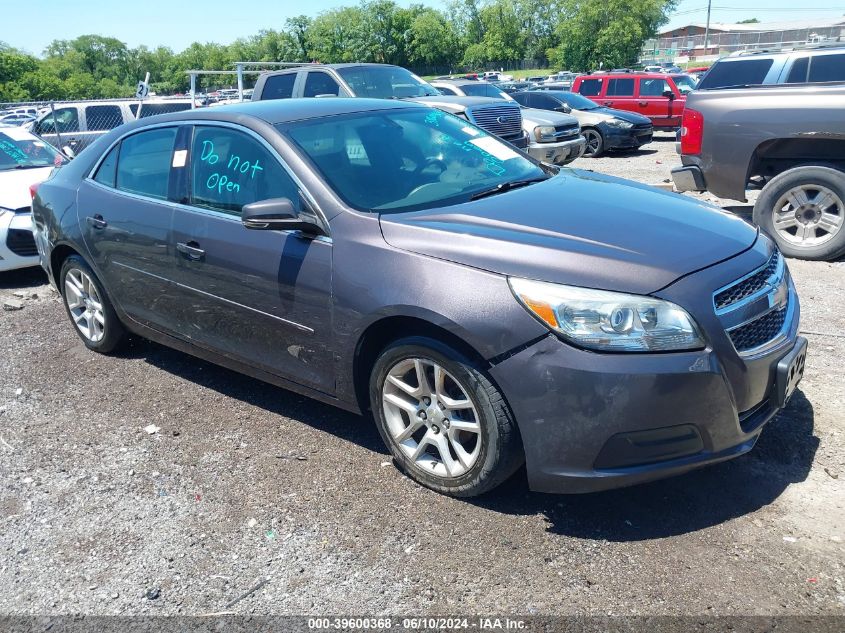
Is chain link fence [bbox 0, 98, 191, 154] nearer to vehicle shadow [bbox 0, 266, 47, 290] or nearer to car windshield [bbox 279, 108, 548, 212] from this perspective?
vehicle shadow [bbox 0, 266, 47, 290]

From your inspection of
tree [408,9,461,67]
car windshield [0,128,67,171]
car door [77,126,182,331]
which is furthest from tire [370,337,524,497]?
tree [408,9,461,67]

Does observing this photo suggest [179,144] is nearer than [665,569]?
No

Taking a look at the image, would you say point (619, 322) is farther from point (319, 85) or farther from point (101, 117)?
point (101, 117)

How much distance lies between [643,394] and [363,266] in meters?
1.33

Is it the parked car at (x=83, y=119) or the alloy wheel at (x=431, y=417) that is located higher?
the parked car at (x=83, y=119)

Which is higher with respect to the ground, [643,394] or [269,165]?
[269,165]

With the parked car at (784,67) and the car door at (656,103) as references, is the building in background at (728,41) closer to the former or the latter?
the car door at (656,103)

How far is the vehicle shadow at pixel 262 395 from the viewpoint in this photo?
4.13 m

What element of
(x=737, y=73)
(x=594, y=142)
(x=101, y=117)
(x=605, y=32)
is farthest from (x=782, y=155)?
(x=605, y=32)

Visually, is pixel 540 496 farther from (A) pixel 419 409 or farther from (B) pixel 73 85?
(B) pixel 73 85

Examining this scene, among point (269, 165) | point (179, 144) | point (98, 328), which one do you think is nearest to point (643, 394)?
point (269, 165)

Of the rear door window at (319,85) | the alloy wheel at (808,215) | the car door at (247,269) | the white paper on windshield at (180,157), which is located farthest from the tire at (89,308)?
the rear door window at (319,85)

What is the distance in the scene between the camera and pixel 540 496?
3383 millimetres

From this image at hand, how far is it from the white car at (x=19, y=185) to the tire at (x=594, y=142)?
11383mm
